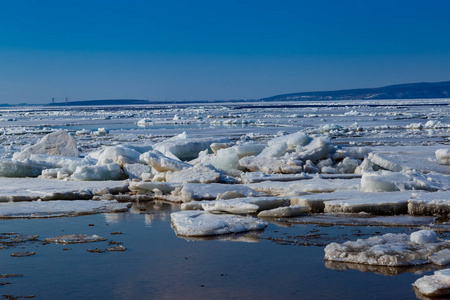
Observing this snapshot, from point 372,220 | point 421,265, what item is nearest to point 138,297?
point 421,265

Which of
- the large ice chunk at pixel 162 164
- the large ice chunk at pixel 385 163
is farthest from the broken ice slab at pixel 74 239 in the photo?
the large ice chunk at pixel 385 163

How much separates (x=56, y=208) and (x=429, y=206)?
13.0 ft

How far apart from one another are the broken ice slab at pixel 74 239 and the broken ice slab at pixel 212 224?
0.74 meters

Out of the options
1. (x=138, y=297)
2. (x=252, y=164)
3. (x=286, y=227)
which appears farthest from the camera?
(x=252, y=164)

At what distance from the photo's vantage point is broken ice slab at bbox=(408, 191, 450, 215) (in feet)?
19.9

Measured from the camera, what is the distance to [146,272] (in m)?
4.33

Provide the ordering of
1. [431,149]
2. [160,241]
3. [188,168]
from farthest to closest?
[431,149] < [188,168] < [160,241]

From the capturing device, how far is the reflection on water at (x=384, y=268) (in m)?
4.25

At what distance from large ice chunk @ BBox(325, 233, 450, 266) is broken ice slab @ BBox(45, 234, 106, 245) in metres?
2.01

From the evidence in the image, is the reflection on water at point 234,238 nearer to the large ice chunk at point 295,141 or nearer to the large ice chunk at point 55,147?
the large ice chunk at point 295,141

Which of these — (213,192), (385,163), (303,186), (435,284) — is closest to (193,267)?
(435,284)

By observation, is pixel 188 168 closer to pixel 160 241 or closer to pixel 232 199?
pixel 232 199

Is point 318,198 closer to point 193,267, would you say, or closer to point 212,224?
point 212,224

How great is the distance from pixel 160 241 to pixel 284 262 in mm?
1254
